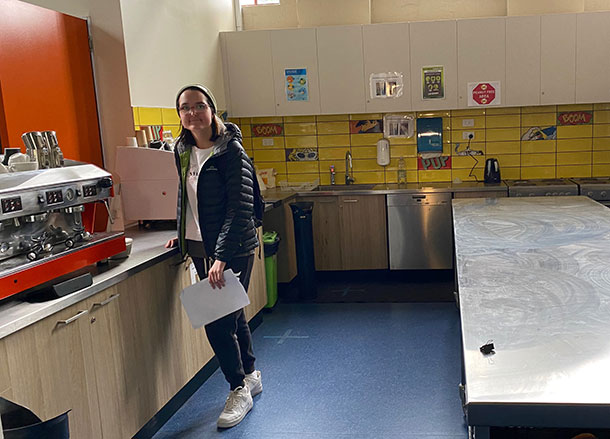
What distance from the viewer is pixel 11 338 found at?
189 centimetres

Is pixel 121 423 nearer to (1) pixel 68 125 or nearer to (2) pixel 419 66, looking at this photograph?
(1) pixel 68 125

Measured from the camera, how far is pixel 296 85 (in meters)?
5.40

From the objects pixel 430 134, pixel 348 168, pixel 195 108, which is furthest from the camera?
pixel 348 168

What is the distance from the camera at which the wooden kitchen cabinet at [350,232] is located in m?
5.40

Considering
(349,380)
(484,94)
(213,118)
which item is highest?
(484,94)

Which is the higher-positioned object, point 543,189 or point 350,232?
point 543,189

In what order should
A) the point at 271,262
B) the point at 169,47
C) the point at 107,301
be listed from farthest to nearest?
the point at 271,262 < the point at 169,47 < the point at 107,301

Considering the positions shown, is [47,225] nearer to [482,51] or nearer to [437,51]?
[437,51]

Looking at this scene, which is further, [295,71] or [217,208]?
[295,71]

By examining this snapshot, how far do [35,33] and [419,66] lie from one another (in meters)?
3.21

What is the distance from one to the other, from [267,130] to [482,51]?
6.78ft

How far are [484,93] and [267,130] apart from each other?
2.01 meters

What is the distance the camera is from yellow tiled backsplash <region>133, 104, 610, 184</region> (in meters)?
5.47

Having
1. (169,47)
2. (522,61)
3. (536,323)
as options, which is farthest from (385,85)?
(536,323)
